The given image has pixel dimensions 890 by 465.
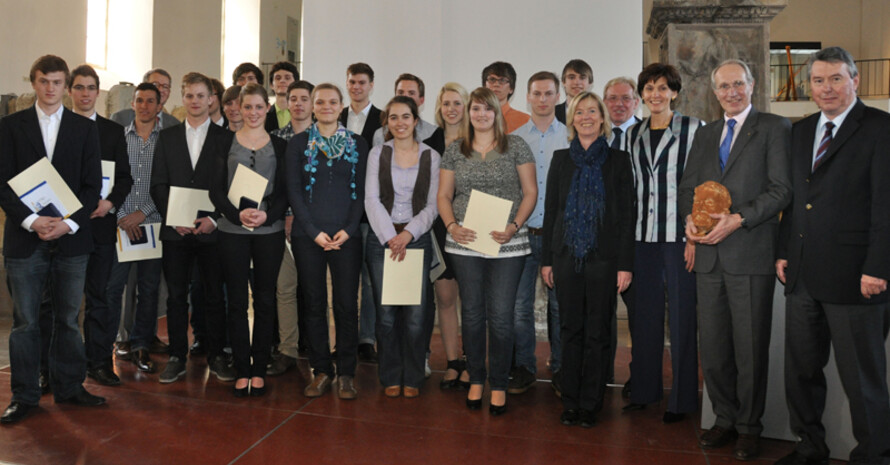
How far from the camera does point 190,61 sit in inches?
539

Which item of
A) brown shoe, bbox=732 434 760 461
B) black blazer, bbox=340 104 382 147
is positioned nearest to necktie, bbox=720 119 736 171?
brown shoe, bbox=732 434 760 461

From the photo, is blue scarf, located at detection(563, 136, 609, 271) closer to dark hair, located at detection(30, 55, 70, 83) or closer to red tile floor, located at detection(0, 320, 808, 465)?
red tile floor, located at detection(0, 320, 808, 465)

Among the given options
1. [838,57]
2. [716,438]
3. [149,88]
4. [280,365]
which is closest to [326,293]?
[280,365]

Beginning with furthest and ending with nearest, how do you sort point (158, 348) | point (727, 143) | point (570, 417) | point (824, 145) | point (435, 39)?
point (435, 39) < point (158, 348) < point (570, 417) < point (727, 143) < point (824, 145)

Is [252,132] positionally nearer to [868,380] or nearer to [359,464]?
[359,464]

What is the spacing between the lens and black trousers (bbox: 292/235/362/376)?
3645 millimetres

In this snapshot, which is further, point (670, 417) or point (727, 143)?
point (670, 417)

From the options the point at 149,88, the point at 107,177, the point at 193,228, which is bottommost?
the point at 193,228

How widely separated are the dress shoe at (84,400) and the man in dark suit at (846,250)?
10.6 ft

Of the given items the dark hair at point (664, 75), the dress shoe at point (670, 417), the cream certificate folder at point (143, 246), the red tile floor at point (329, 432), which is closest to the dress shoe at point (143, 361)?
the red tile floor at point (329, 432)

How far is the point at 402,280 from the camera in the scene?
3.58 metres

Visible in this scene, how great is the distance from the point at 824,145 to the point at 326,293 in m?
2.38

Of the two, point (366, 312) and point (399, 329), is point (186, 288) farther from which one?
point (399, 329)

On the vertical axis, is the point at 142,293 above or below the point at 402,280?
below
